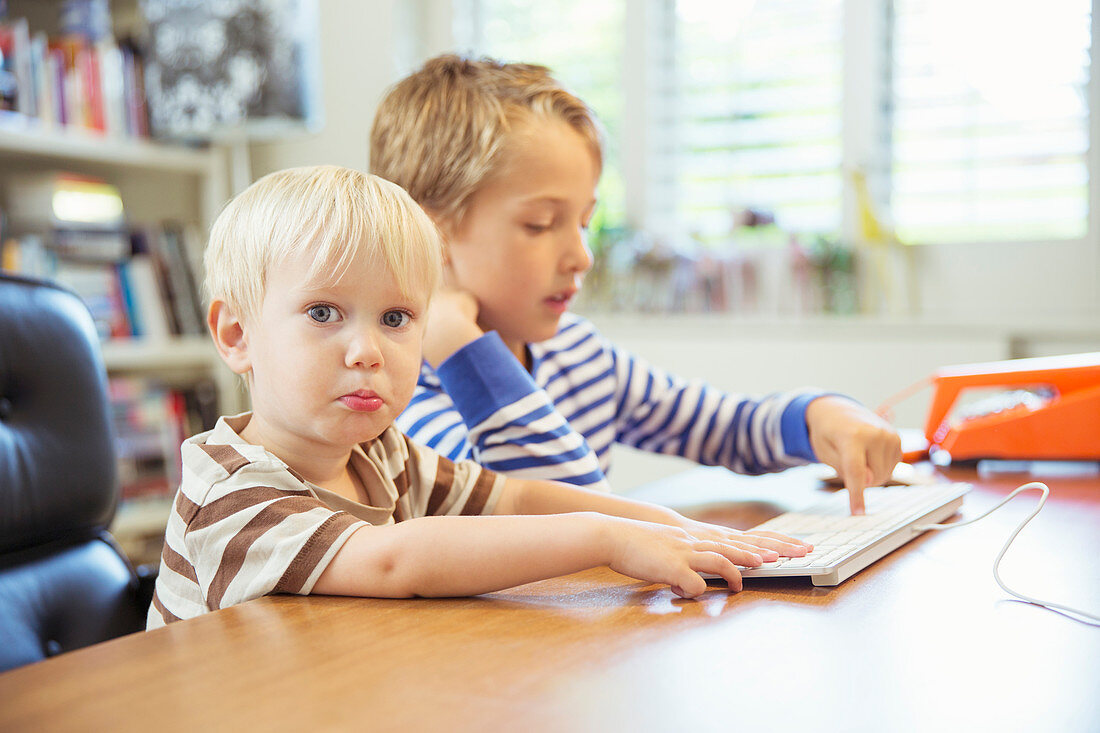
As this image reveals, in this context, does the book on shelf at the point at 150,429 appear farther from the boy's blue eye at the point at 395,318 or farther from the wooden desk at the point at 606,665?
the wooden desk at the point at 606,665

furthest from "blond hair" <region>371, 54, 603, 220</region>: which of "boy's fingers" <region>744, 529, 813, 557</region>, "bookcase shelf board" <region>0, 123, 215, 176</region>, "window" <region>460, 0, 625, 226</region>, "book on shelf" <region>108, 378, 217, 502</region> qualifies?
"window" <region>460, 0, 625, 226</region>

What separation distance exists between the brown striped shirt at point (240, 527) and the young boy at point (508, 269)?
0.20 m

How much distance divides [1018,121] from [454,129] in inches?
67.9

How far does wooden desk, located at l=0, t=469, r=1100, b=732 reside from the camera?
385 mm

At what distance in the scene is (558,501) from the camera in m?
0.77

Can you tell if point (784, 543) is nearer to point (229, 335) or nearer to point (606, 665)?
point (606, 665)

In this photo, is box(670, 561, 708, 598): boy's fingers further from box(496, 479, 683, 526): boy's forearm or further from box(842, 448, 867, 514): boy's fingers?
box(842, 448, 867, 514): boy's fingers

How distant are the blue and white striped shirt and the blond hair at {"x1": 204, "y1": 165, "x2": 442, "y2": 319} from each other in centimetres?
20

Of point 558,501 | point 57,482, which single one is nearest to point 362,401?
point 558,501

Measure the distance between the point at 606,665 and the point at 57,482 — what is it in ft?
1.97

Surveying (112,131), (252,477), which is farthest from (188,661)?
(112,131)

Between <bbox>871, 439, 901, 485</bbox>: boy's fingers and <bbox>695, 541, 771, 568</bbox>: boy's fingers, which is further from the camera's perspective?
<bbox>871, 439, 901, 485</bbox>: boy's fingers

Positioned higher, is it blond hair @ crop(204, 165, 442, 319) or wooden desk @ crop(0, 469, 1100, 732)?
blond hair @ crop(204, 165, 442, 319)

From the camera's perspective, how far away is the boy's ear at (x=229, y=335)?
68cm
